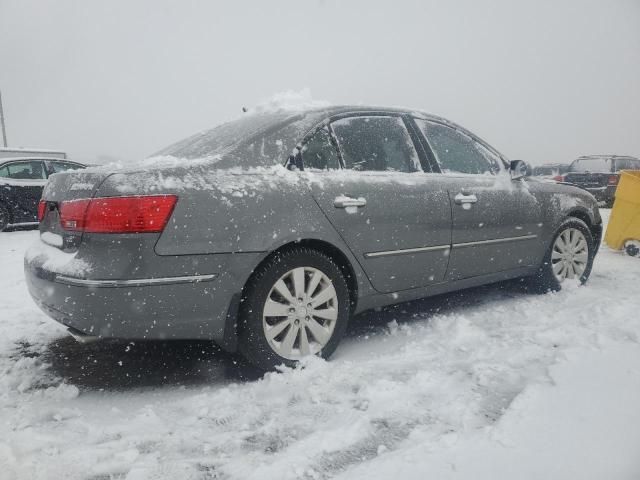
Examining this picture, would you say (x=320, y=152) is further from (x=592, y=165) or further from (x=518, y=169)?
(x=592, y=165)

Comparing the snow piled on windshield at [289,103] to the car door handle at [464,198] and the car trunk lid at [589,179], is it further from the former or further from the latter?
the car trunk lid at [589,179]

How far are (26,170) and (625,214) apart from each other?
10.9 meters

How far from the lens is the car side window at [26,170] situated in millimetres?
9758

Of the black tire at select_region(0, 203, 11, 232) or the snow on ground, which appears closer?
the snow on ground

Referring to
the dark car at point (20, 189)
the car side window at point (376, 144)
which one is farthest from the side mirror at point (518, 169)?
the dark car at point (20, 189)

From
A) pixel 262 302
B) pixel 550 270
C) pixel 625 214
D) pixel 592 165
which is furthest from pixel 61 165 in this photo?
pixel 592 165

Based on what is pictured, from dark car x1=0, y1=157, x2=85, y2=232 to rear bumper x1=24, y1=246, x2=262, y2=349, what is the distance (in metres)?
8.63

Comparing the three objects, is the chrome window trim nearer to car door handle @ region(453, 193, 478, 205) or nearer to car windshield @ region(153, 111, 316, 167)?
car windshield @ region(153, 111, 316, 167)

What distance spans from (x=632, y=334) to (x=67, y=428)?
329 cm

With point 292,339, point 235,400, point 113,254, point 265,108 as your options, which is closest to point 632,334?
point 292,339

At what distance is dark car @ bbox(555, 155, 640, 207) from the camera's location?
12.7m

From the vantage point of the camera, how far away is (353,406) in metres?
2.24

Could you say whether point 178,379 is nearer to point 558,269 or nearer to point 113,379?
point 113,379

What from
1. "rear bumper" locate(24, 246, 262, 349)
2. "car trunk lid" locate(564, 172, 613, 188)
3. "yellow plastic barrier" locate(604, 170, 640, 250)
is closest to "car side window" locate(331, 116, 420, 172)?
"rear bumper" locate(24, 246, 262, 349)
